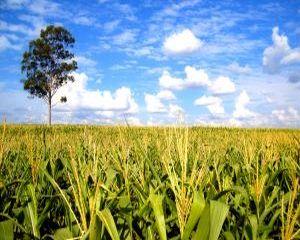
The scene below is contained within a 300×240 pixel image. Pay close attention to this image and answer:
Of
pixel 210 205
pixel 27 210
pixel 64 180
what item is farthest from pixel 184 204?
pixel 64 180

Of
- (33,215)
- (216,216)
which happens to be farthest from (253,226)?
(33,215)

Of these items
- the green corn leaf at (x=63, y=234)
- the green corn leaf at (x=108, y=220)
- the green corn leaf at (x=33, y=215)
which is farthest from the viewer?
the green corn leaf at (x=33, y=215)

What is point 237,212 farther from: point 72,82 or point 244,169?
point 72,82

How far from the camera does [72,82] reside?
42312 mm

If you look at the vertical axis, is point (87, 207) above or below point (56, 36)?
below

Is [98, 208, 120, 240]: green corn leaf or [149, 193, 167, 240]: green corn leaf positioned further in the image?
[149, 193, 167, 240]: green corn leaf

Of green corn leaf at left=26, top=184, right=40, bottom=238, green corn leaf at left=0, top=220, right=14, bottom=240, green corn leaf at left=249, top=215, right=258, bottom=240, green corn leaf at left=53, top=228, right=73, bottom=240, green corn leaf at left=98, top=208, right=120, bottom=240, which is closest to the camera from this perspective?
green corn leaf at left=98, top=208, right=120, bottom=240

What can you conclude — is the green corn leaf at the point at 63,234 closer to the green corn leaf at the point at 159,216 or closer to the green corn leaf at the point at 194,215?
the green corn leaf at the point at 159,216

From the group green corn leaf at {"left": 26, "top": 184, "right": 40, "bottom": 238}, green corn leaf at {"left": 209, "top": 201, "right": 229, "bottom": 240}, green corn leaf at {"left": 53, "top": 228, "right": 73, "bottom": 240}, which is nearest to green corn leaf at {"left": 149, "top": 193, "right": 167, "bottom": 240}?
green corn leaf at {"left": 209, "top": 201, "right": 229, "bottom": 240}

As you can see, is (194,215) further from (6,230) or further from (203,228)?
(6,230)

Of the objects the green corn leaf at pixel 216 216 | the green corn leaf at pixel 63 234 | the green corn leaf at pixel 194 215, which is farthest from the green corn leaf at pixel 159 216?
the green corn leaf at pixel 63 234

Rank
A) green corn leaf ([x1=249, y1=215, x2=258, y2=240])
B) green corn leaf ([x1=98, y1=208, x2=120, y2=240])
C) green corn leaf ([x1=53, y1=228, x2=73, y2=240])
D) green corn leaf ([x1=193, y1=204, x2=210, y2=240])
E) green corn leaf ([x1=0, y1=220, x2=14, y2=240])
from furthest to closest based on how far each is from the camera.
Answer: green corn leaf ([x1=249, y1=215, x2=258, y2=240])
green corn leaf ([x1=53, y1=228, x2=73, y2=240])
green corn leaf ([x1=0, y1=220, x2=14, y2=240])
green corn leaf ([x1=193, y1=204, x2=210, y2=240])
green corn leaf ([x1=98, y1=208, x2=120, y2=240])

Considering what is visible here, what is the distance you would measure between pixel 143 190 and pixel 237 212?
0.68 metres

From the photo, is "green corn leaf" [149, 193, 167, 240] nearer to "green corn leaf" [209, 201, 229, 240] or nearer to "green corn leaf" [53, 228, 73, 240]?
"green corn leaf" [209, 201, 229, 240]
